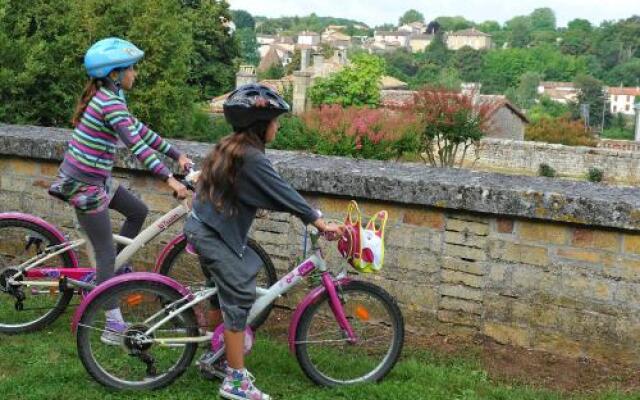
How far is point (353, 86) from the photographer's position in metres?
46.0

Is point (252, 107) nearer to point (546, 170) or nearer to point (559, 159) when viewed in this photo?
point (546, 170)

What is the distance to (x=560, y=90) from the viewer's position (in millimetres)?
119688

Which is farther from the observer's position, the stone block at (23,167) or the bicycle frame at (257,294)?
the stone block at (23,167)

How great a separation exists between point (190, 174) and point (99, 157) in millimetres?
488

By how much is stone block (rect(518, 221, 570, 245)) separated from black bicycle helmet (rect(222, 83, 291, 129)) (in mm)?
1567

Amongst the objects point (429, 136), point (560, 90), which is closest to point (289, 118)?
point (429, 136)

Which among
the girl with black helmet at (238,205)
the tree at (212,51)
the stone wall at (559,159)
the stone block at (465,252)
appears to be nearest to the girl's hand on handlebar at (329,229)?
the girl with black helmet at (238,205)

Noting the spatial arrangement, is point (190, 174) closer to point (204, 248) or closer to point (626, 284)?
point (204, 248)

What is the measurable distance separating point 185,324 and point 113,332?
344 millimetres

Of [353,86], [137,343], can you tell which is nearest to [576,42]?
[353,86]

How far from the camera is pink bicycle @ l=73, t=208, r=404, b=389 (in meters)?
3.84

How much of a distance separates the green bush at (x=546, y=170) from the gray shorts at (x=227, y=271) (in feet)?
111

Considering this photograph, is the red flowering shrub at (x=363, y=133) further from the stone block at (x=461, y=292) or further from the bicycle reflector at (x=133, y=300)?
the bicycle reflector at (x=133, y=300)

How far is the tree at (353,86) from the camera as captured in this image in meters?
45.9
